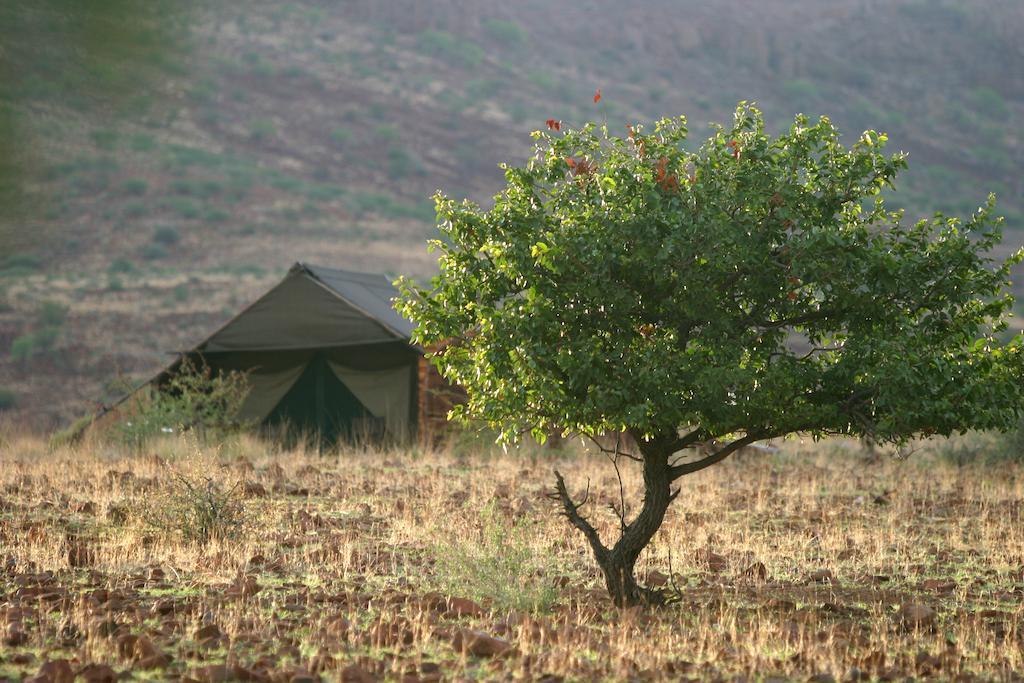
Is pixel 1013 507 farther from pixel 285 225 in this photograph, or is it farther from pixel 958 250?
pixel 285 225

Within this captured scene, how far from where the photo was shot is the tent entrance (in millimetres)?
19672

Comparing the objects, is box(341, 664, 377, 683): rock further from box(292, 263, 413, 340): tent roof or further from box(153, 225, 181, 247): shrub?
box(153, 225, 181, 247): shrub

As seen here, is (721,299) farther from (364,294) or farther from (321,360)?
(364,294)

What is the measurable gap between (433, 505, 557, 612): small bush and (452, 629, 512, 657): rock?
1.12 meters

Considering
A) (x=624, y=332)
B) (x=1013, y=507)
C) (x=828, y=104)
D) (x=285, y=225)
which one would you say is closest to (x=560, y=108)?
(x=828, y=104)

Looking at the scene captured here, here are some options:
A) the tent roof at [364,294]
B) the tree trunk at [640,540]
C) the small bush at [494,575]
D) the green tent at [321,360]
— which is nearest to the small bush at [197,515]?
the small bush at [494,575]

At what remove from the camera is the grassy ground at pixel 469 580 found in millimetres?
6207

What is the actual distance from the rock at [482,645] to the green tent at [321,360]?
41.8 ft

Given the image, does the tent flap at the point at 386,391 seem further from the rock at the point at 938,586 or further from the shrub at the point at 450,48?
the shrub at the point at 450,48

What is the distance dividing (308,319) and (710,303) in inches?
520

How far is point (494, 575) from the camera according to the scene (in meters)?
7.80

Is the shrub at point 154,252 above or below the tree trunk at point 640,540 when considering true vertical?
above

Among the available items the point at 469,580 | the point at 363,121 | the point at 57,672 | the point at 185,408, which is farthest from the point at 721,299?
the point at 363,121

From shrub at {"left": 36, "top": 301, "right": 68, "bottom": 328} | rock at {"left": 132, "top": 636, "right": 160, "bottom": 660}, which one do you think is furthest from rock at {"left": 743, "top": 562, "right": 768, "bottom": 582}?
shrub at {"left": 36, "top": 301, "right": 68, "bottom": 328}
